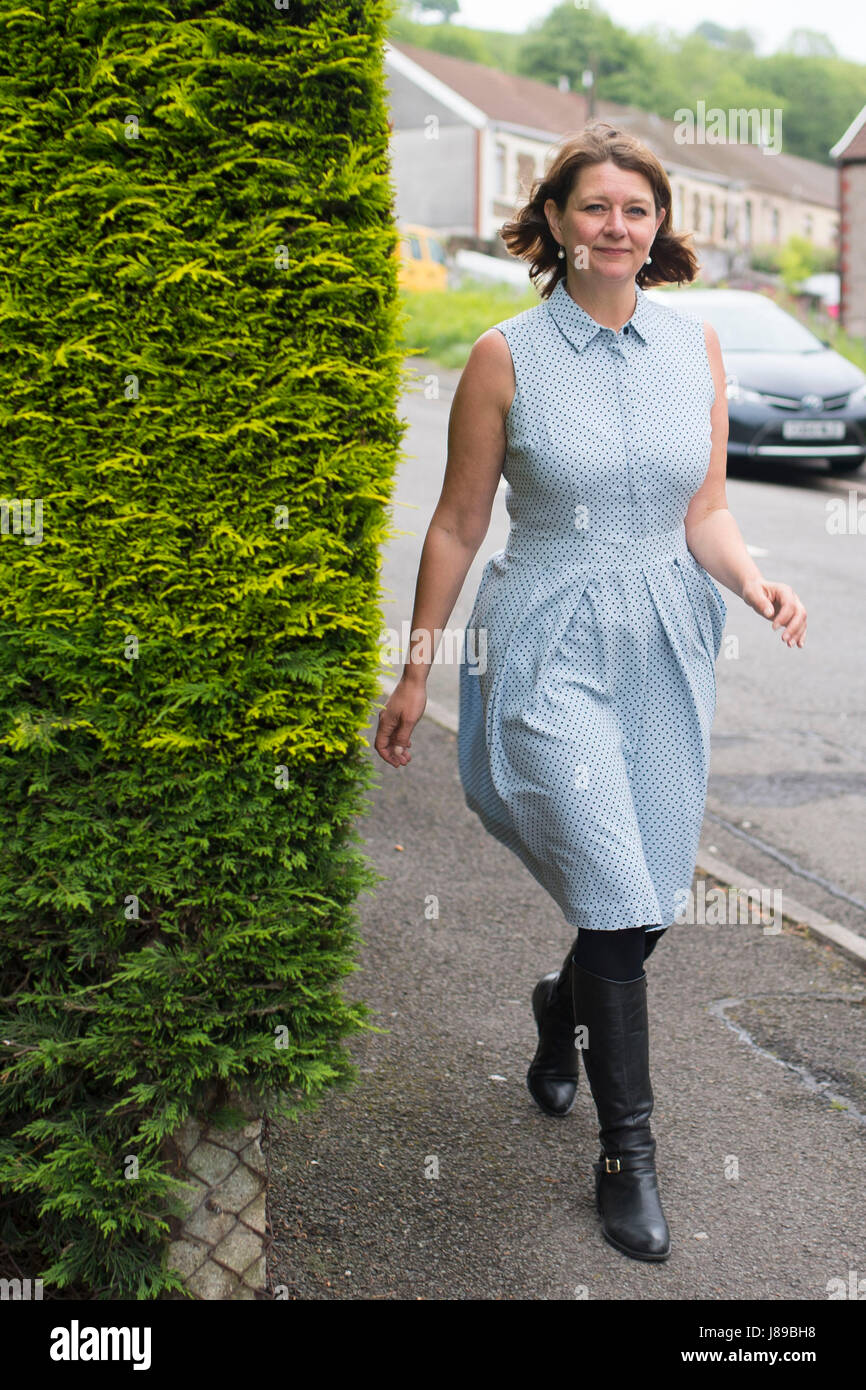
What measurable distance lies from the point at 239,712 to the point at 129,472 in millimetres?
462

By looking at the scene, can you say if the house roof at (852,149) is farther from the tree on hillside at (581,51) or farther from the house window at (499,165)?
the tree on hillside at (581,51)

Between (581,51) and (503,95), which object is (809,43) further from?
(503,95)

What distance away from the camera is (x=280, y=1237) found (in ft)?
10.3

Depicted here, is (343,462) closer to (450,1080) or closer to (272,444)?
(272,444)

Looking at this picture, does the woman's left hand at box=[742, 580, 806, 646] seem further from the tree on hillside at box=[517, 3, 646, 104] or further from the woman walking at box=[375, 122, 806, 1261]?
the tree on hillside at box=[517, 3, 646, 104]

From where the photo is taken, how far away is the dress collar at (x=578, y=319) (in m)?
3.13

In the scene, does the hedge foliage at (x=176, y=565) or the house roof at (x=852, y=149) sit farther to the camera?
the house roof at (x=852, y=149)

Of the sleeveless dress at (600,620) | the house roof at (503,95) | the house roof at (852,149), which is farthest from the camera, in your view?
the house roof at (503,95)

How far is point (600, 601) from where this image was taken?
308cm

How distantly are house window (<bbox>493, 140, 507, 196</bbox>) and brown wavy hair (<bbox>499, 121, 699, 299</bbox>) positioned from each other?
4944 cm

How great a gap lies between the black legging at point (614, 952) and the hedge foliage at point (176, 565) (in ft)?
1.84

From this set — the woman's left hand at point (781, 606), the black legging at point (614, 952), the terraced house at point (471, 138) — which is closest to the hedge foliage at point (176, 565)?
the black legging at point (614, 952)

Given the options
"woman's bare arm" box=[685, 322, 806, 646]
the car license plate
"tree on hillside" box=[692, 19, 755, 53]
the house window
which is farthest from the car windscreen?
"tree on hillside" box=[692, 19, 755, 53]

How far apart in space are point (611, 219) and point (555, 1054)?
6.46 ft
